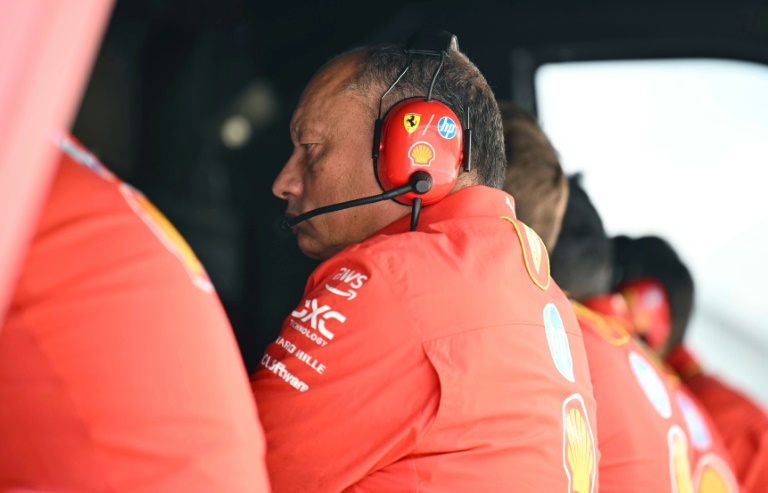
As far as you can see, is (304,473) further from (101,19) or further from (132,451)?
(101,19)

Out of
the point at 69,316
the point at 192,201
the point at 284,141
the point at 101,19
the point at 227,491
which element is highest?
the point at 101,19

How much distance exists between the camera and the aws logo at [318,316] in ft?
3.11

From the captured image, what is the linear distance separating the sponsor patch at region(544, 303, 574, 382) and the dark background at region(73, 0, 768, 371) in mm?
1567

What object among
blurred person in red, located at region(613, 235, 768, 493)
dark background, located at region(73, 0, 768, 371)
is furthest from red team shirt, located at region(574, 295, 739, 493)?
dark background, located at region(73, 0, 768, 371)

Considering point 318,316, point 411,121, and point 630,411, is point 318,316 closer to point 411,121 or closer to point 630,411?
point 411,121

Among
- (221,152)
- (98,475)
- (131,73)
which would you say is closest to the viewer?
(98,475)

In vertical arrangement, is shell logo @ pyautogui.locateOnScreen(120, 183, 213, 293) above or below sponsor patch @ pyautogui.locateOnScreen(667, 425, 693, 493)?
above

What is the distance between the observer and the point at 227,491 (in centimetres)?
59

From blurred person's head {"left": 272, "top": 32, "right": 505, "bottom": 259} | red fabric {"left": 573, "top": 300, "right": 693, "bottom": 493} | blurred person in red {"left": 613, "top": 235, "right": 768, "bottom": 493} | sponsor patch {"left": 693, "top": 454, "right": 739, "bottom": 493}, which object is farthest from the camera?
blurred person in red {"left": 613, "top": 235, "right": 768, "bottom": 493}

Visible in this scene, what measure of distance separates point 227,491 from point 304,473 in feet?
1.14

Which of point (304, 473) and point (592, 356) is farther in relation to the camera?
point (592, 356)

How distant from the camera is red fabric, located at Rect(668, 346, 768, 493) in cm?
190

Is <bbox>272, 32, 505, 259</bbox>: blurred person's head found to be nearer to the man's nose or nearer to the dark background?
the man's nose

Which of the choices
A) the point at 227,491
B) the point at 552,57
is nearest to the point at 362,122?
the point at 227,491
